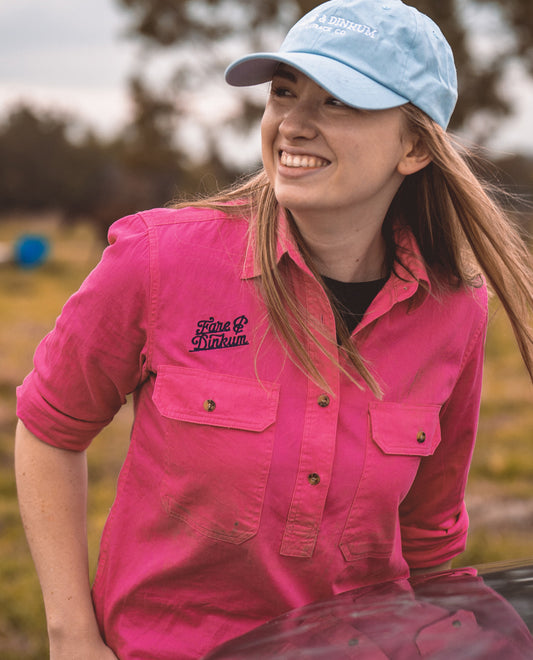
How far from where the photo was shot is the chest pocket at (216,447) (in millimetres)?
1695

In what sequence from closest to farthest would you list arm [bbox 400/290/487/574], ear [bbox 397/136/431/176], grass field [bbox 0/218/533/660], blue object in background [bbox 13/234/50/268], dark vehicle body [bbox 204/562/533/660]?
dark vehicle body [bbox 204/562/533/660], ear [bbox 397/136/431/176], arm [bbox 400/290/487/574], grass field [bbox 0/218/533/660], blue object in background [bbox 13/234/50/268]

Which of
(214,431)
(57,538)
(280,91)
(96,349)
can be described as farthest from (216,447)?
(280,91)

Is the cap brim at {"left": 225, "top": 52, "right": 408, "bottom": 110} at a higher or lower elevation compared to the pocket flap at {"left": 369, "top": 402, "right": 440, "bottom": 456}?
higher

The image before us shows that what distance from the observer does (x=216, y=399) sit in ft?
5.65

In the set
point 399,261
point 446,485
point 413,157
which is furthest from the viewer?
point 446,485

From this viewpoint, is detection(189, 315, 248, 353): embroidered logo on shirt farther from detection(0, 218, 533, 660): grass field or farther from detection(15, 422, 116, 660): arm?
detection(0, 218, 533, 660): grass field

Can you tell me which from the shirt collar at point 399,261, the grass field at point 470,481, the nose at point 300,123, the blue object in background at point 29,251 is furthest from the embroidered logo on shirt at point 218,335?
the blue object in background at point 29,251

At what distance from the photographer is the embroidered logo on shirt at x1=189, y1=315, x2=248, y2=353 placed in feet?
5.67

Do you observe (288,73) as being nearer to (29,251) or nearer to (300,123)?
(300,123)

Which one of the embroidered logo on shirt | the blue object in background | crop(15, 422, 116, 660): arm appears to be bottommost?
the blue object in background

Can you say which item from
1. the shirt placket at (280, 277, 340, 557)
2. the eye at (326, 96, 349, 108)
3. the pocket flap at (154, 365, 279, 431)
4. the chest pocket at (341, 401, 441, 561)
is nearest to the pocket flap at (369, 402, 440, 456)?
the chest pocket at (341, 401, 441, 561)

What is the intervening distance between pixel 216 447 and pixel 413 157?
2.42 feet

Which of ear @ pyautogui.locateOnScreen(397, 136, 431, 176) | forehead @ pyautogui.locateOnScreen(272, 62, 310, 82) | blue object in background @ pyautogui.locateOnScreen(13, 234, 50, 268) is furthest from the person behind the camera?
blue object in background @ pyautogui.locateOnScreen(13, 234, 50, 268)

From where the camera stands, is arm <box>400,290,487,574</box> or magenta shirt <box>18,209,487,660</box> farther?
arm <box>400,290,487,574</box>
